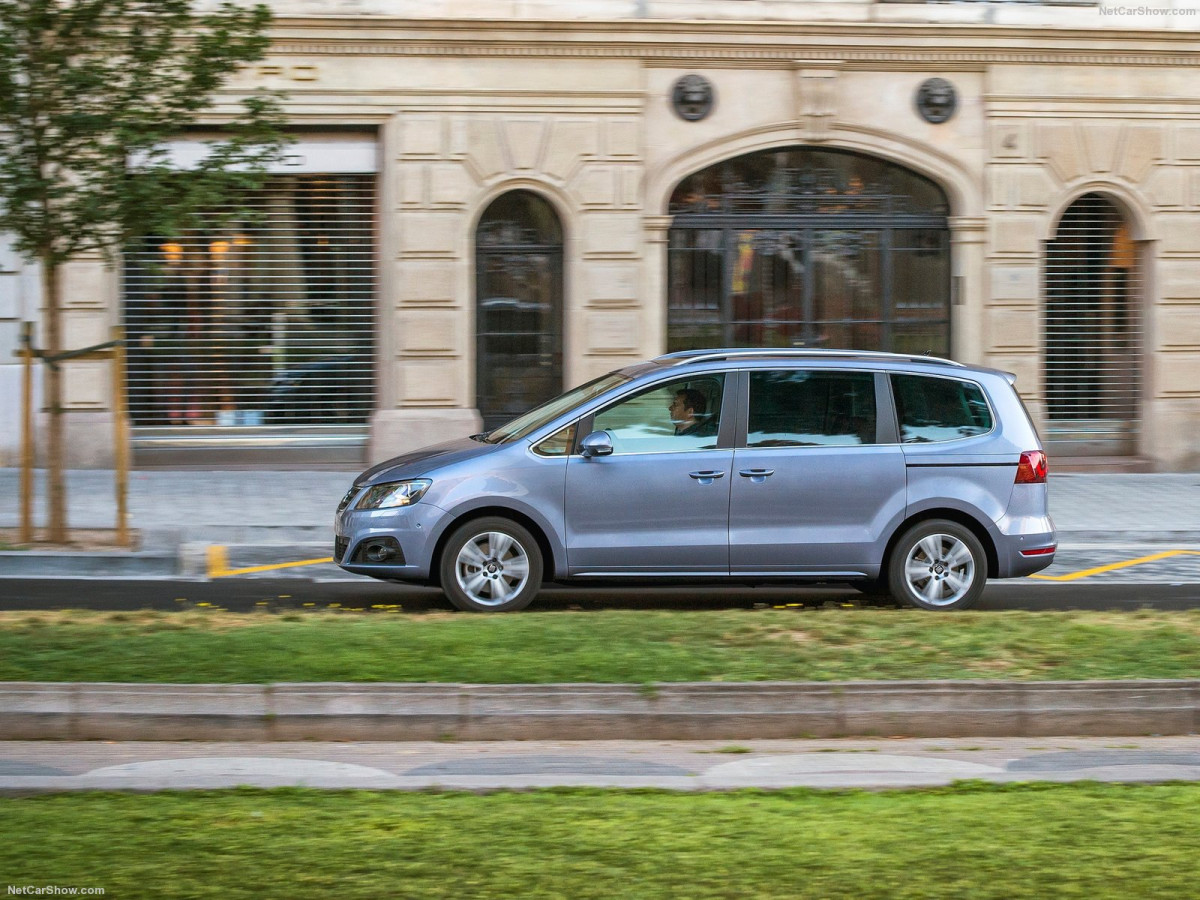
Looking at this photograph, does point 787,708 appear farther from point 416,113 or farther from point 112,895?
point 416,113

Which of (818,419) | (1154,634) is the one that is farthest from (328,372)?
(1154,634)

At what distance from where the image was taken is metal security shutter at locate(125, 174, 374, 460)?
17844 mm

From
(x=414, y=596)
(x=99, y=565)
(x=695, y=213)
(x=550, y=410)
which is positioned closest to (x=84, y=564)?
(x=99, y=565)

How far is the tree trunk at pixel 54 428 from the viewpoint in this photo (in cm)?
1176

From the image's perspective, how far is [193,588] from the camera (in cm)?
1060

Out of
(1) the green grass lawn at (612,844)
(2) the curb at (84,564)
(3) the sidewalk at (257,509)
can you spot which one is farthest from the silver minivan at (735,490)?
(1) the green grass lawn at (612,844)

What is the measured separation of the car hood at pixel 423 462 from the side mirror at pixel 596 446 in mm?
555

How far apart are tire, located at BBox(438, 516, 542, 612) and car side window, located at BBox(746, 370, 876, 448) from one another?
1.55 meters

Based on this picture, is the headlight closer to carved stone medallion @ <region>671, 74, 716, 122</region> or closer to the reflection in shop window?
the reflection in shop window

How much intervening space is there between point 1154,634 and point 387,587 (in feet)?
16.9

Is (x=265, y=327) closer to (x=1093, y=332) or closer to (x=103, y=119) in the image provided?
(x=103, y=119)

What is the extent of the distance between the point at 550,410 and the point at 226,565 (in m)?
3.44

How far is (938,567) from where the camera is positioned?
31.3ft

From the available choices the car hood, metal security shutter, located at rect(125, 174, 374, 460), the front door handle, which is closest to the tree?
the car hood
